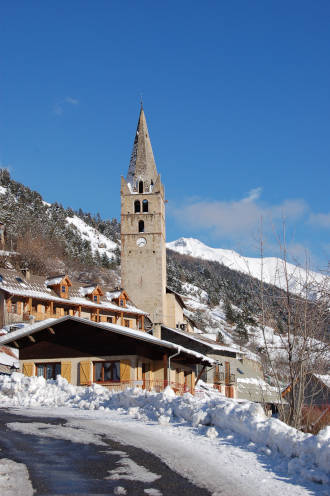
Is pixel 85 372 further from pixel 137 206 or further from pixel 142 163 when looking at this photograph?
pixel 142 163

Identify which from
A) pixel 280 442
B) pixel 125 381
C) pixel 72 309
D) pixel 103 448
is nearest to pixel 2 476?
pixel 103 448

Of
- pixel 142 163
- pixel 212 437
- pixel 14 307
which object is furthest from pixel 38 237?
pixel 212 437

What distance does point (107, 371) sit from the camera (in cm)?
2825

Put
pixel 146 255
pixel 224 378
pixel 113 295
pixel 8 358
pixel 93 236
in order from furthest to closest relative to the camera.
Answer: pixel 93 236, pixel 146 255, pixel 113 295, pixel 224 378, pixel 8 358

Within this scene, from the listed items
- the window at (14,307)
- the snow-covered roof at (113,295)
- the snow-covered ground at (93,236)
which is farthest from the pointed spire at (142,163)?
the snow-covered ground at (93,236)

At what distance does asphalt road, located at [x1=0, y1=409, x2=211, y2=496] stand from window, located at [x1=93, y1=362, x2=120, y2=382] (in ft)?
50.9

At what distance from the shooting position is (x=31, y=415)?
16.7 metres

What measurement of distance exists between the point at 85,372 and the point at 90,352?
1001 millimetres

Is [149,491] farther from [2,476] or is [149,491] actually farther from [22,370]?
[22,370]

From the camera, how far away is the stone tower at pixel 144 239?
5938 cm

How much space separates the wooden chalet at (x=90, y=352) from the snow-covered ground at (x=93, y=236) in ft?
394

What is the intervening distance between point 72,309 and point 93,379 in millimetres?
26156

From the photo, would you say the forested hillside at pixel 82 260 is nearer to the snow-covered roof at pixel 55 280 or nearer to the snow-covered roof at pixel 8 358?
the snow-covered roof at pixel 55 280

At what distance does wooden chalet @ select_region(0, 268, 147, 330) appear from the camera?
47625 mm
